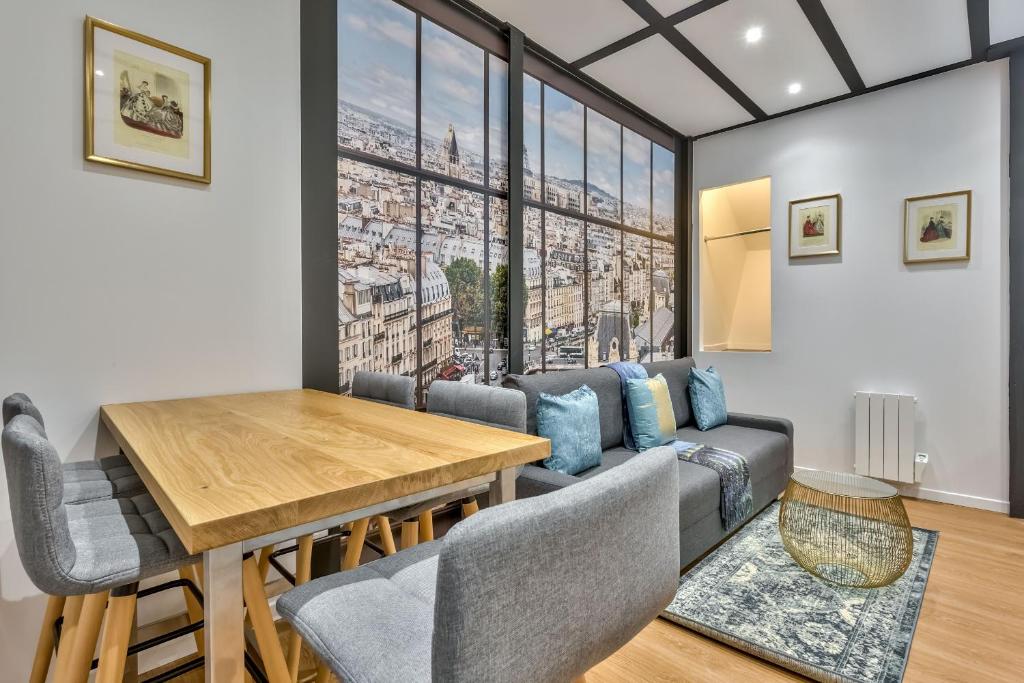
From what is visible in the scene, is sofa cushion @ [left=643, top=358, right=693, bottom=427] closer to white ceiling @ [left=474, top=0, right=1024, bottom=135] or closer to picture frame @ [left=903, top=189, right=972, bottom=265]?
picture frame @ [left=903, top=189, right=972, bottom=265]

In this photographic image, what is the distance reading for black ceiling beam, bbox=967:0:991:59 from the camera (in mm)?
2455

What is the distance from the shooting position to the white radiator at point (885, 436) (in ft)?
10.5

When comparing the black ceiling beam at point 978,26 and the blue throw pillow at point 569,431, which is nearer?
the blue throw pillow at point 569,431

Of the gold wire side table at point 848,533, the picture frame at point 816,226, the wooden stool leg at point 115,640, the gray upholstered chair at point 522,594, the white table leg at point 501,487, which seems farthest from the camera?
the picture frame at point 816,226

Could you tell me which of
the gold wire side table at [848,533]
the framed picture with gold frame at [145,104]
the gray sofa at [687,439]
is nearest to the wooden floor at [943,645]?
the gold wire side table at [848,533]

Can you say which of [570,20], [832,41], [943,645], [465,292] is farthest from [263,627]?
[832,41]

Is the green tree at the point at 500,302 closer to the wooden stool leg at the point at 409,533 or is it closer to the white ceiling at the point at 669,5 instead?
the wooden stool leg at the point at 409,533

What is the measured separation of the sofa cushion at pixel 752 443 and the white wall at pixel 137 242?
2275 mm

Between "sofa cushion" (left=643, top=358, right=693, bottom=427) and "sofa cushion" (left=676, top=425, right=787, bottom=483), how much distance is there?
9 cm

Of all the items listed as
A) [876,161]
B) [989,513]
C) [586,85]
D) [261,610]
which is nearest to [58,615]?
[261,610]

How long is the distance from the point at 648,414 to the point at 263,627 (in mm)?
2157

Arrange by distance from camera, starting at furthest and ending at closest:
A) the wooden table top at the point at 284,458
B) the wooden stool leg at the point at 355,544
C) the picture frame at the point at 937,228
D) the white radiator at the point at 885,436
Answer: the white radiator at the point at 885,436 < the picture frame at the point at 937,228 < the wooden stool leg at the point at 355,544 < the wooden table top at the point at 284,458

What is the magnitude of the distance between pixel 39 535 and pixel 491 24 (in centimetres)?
274

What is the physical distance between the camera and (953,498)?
3100 mm
